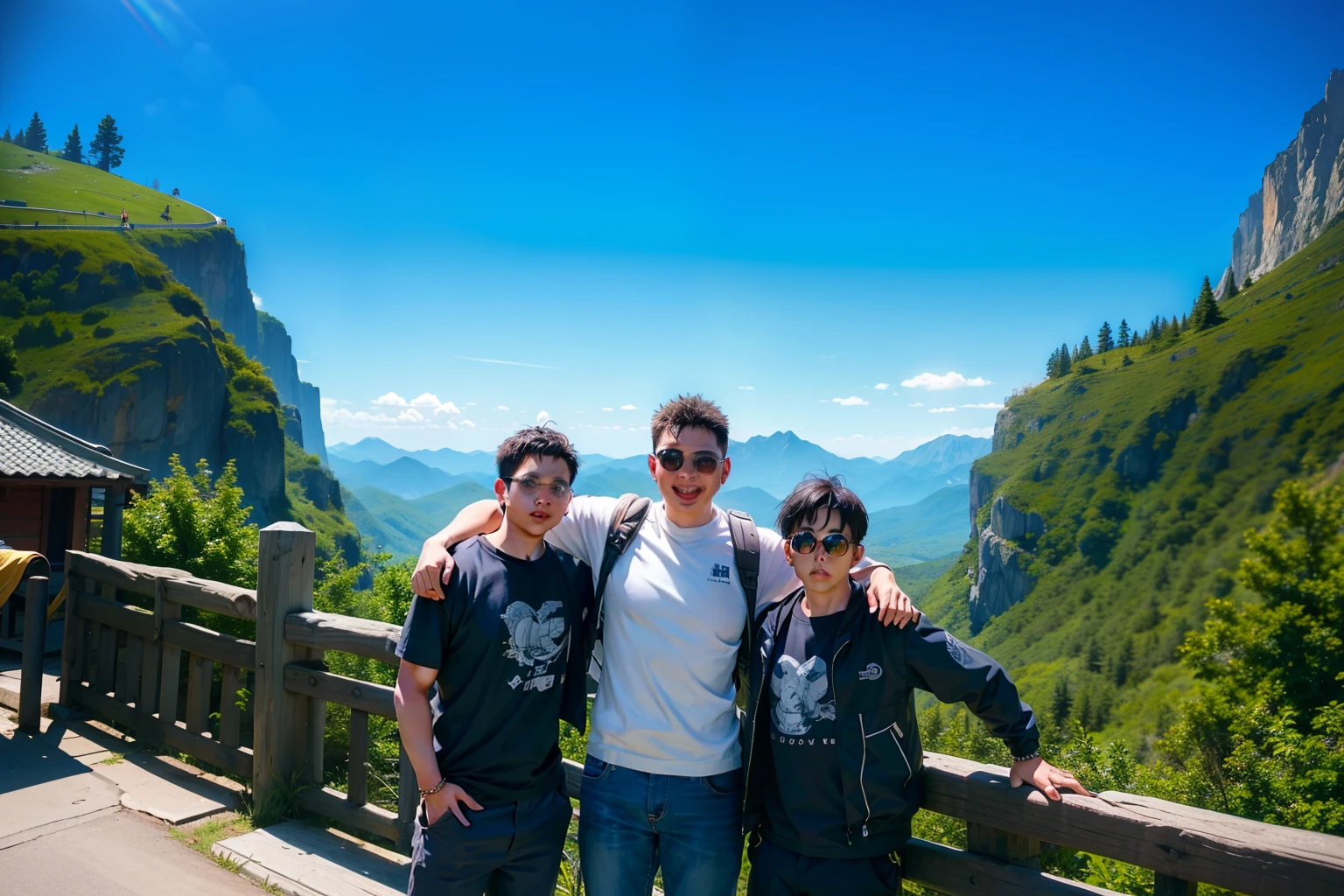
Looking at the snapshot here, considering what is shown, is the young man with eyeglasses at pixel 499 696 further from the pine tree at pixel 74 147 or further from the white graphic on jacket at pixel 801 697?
the pine tree at pixel 74 147

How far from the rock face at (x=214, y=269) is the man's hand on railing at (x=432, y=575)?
5789 inches

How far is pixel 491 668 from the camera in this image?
265 cm

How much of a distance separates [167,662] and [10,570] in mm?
1366

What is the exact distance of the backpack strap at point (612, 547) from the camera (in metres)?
2.89

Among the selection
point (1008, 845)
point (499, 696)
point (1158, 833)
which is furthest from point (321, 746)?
point (1158, 833)

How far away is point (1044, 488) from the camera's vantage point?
14575 cm

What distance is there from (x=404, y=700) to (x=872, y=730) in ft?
4.78

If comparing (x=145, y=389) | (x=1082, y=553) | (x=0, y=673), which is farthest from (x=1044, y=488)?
(x=0, y=673)

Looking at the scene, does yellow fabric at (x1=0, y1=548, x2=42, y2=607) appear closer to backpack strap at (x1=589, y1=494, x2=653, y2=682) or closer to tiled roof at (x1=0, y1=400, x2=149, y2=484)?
backpack strap at (x1=589, y1=494, x2=653, y2=682)

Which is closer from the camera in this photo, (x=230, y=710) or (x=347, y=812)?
(x=347, y=812)

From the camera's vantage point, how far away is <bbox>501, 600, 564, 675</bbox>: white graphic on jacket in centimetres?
268

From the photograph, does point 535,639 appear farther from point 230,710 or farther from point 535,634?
point 230,710

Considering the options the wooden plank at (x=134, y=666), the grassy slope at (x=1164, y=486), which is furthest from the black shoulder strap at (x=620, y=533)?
the grassy slope at (x=1164, y=486)

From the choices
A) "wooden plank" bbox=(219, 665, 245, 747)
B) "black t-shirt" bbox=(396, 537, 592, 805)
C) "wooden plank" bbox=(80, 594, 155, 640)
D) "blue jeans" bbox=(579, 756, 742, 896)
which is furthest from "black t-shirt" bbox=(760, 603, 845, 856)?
"wooden plank" bbox=(80, 594, 155, 640)
